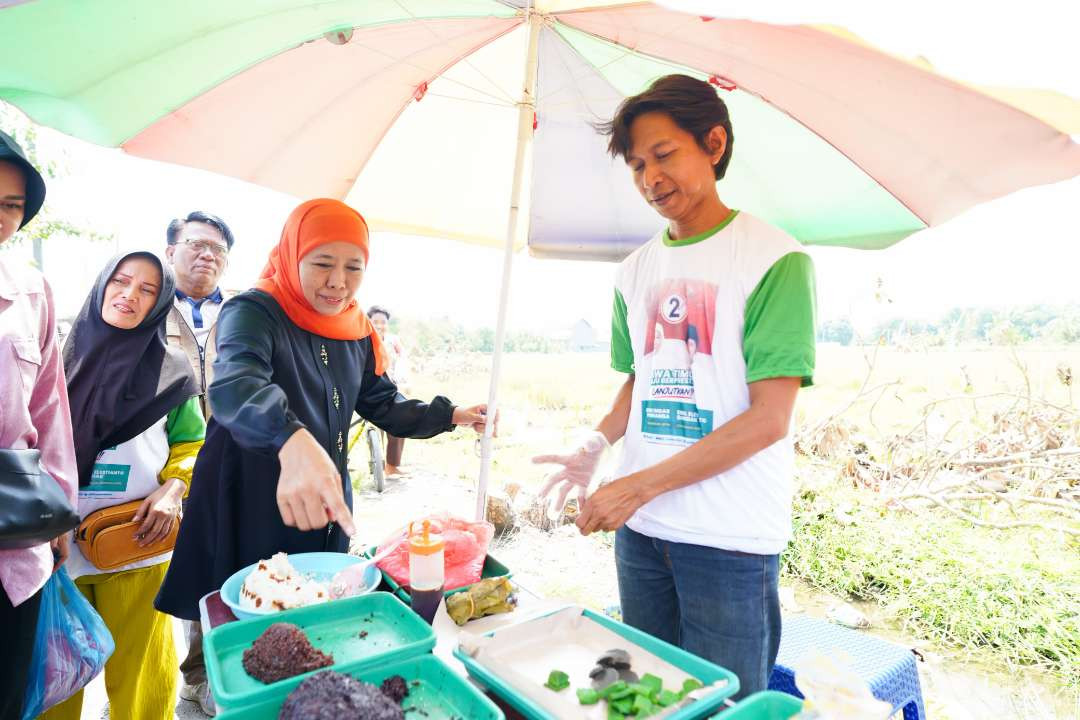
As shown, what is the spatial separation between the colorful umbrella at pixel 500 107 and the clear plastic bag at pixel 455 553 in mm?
758

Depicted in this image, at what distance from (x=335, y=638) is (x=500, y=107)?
2279 millimetres

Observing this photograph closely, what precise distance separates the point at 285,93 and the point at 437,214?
35.6 inches

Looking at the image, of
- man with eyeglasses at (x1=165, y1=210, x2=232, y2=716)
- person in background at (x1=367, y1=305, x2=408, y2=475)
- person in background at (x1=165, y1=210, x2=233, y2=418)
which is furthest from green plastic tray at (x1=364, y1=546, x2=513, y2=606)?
person in background at (x1=367, y1=305, x2=408, y2=475)

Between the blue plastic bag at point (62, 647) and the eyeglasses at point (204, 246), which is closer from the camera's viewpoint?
the blue plastic bag at point (62, 647)

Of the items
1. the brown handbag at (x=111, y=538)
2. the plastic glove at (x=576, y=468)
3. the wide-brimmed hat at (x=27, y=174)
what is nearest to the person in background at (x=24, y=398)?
the wide-brimmed hat at (x=27, y=174)

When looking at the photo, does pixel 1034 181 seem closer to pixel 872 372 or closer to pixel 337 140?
pixel 337 140

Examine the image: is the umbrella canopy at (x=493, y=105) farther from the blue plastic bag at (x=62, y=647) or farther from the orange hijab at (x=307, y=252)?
the blue plastic bag at (x=62, y=647)

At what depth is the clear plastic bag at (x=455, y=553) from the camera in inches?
63.6

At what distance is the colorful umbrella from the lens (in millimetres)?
1878

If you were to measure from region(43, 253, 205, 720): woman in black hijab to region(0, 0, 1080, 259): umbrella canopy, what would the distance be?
2.04 ft

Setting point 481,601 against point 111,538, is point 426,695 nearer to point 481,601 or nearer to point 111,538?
point 481,601

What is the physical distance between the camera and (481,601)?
4.86ft

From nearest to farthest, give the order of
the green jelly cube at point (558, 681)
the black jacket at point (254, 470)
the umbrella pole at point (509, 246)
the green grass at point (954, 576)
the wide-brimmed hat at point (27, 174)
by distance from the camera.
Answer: the green jelly cube at point (558, 681)
the wide-brimmed hat at point (27, 174)
the black jacket at point (254, 470)
the umbrella pole at point (509, 246)
the green grass at point (954, 576)

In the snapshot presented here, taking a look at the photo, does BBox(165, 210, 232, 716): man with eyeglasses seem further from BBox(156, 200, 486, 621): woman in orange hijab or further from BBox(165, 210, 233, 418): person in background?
BBox(156, 200, 486, 621): woman in orange hijab
